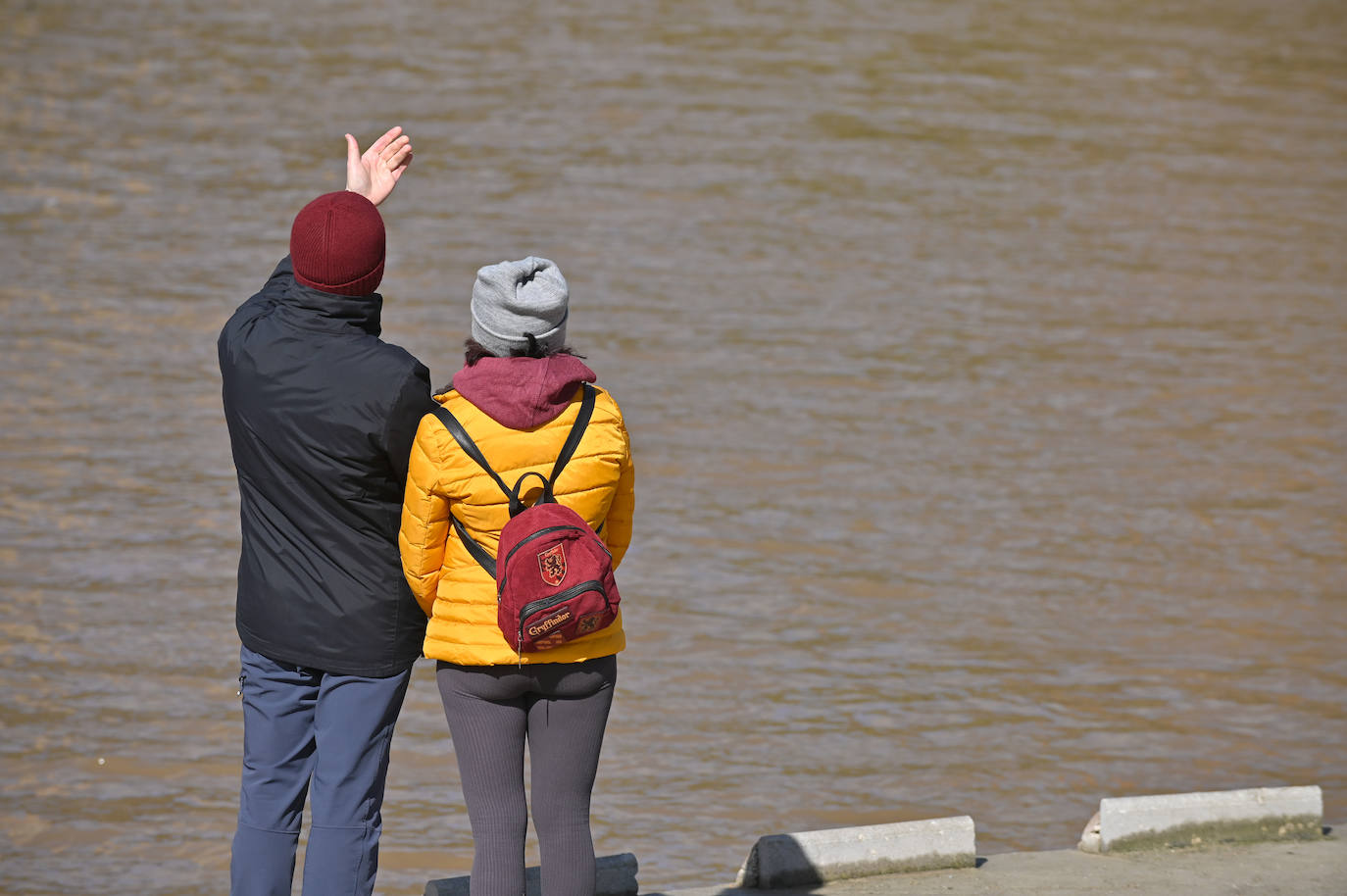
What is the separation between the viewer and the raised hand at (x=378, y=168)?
3.48 metres

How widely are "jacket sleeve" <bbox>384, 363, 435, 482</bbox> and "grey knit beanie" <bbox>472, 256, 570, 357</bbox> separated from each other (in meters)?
0.14

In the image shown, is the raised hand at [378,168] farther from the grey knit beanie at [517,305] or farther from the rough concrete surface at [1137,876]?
the rough concrete surface at [1137,876]

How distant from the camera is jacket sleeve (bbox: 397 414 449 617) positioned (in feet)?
10.1

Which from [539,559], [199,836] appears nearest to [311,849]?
[539,559]

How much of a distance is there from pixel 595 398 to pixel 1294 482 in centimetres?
678

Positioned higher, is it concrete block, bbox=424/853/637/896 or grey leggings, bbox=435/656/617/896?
grey leggings, bbox=435/656/617/896

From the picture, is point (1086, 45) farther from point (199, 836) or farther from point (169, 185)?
point (199, 836)

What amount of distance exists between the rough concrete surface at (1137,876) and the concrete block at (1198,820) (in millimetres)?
39

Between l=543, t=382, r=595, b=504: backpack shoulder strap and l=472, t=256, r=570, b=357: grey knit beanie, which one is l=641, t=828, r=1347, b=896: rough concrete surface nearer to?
l=543, t=382, r=595, b=504: backpack shoulder strap

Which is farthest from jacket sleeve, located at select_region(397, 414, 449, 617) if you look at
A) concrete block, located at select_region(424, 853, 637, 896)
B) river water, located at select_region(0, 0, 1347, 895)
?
river water, located at select_region(0, 0, 1347, 895)

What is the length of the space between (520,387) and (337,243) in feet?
1.41

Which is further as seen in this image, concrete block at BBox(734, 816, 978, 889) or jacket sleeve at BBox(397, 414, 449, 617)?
concrete block at BBox(734, 816, 978, 889)

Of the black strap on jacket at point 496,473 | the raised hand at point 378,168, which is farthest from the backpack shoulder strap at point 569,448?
the raised hand at point 378,168

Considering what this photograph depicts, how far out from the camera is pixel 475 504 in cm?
310
